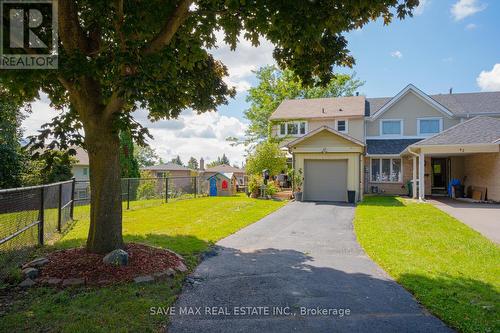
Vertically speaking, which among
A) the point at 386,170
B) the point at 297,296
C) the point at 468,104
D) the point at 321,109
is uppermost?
the point at 468,104

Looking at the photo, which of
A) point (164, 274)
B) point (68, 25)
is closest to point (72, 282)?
point (164, 274)

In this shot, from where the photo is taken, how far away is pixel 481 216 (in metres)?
13.0

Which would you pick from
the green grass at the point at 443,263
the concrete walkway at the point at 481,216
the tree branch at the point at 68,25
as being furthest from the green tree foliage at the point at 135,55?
the concrete walkway at the point at 481,216

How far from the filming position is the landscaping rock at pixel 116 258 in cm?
591

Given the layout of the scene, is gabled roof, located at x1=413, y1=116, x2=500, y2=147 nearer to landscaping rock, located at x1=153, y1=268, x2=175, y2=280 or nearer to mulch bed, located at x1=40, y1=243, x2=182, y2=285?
mulch bed, located at x1=40, y1=243, x2=182, y2=285

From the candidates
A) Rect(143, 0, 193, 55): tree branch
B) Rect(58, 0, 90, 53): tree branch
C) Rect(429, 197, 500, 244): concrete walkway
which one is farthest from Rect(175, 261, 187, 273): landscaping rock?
Rect(429, 197, 500, 244): concrete walkway

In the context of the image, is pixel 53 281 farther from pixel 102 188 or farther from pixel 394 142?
pixel 394 142

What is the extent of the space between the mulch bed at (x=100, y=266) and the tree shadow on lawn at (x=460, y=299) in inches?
162

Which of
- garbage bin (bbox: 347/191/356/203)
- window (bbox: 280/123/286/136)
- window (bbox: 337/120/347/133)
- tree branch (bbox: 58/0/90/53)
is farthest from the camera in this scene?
window (bbox: 280/123/286/136)

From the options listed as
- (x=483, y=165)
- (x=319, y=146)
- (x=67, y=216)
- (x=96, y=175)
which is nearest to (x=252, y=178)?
(x=319, y=146)

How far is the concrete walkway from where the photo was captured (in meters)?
10.1

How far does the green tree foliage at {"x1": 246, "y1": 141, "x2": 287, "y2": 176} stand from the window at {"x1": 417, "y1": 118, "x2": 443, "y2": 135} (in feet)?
34.0

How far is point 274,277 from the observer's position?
6.02 m

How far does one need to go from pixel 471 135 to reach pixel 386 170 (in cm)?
694
